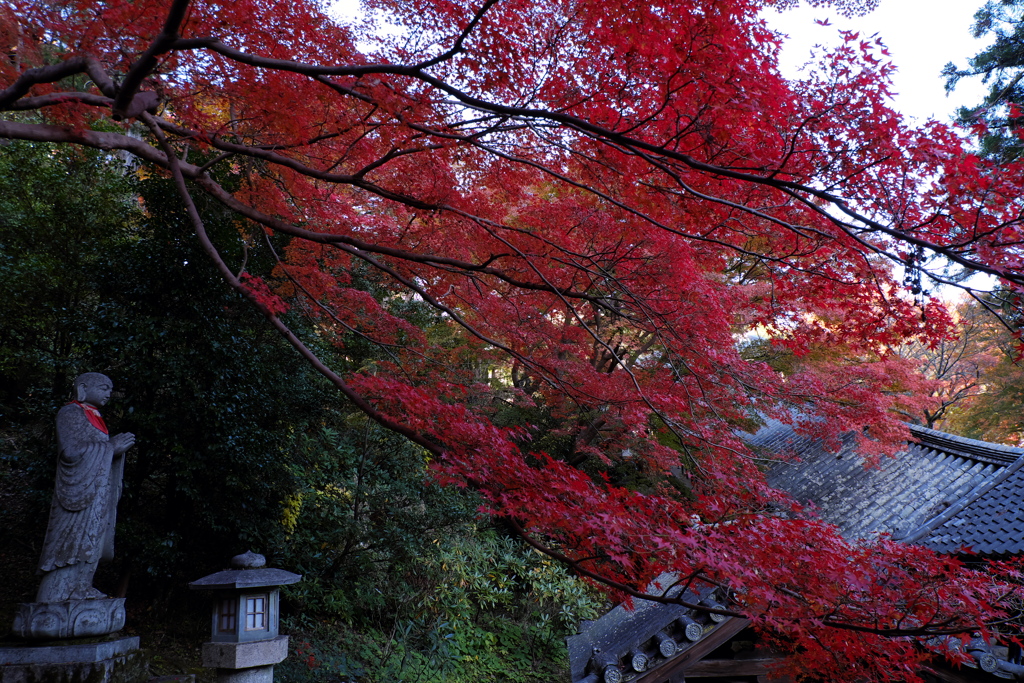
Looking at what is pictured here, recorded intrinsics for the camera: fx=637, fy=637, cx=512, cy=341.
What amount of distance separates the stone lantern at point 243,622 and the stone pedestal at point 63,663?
23.6 inches

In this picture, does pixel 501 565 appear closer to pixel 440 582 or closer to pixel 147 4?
pixel 440 582

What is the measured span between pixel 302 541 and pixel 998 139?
13636 millimetres

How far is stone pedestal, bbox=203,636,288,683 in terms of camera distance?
184 inches

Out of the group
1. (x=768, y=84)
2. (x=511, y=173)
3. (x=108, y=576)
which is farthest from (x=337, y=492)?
(x=768, y=84)

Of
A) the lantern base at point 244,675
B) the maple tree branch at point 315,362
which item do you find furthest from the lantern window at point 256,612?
the maple tree branch at point 315,362

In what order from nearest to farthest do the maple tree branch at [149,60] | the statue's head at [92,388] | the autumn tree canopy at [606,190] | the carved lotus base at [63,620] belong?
the maple tree branch at [149,60] → the autumn tree canopy at [606,190] → the carved lotus base at [63,620] → the statue's head at [92,388]

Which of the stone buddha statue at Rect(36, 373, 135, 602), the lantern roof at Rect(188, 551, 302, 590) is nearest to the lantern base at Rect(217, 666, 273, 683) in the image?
the lantern roof at Rect(188, 551, 302, 590)

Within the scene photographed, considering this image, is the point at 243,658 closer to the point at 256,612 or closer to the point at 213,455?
the point at 256,612

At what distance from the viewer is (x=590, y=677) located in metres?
5.25

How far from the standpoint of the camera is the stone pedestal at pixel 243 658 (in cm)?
467

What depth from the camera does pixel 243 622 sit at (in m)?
4.76

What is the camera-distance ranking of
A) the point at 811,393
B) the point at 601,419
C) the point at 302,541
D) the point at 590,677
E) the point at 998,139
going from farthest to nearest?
the point at 998,139, the point at 601,419, the point at 302,541, the point at 811,393, the point at 590,677

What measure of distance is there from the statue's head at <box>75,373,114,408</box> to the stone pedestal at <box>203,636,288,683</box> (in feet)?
6.83

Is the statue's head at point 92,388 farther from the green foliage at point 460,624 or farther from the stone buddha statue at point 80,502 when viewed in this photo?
the green foliage at point 460,624
